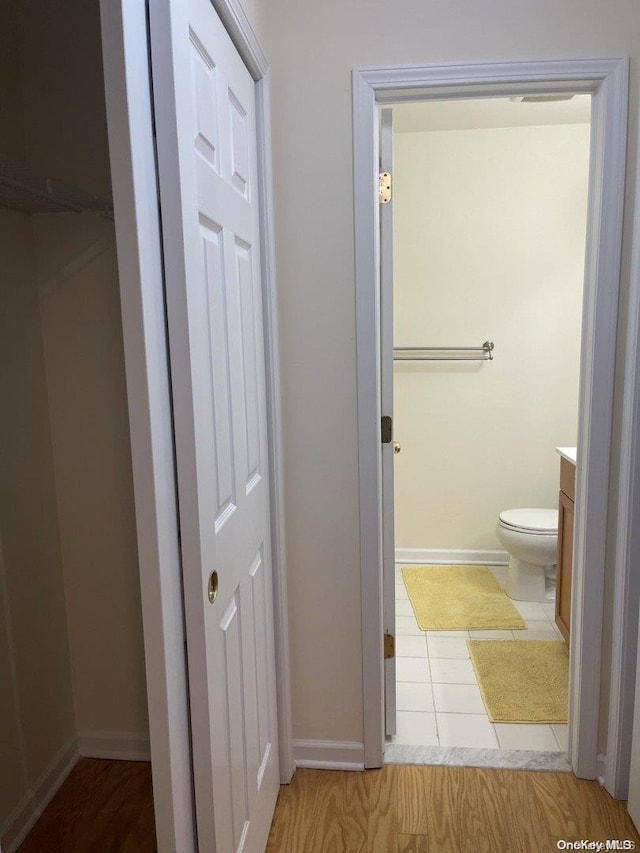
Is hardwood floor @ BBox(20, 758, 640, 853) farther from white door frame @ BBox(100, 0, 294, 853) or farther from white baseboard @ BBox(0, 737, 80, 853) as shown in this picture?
white door frame @ BBox(100, 0, 294, 853)

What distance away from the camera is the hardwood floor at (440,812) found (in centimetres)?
177

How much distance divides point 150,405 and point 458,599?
8.67 ft

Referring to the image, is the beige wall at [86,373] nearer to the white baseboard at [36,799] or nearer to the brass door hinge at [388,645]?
the white baseboard at [36,799]

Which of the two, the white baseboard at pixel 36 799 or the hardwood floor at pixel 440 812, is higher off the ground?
the white baseboard at pixel 36 799

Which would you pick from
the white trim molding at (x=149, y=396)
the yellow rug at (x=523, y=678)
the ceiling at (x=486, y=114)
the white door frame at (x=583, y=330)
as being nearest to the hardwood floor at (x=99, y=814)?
the white door frame at (x=583, y=330)

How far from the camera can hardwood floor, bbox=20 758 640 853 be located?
1778 millimetres

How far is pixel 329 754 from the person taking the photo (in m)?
2.08

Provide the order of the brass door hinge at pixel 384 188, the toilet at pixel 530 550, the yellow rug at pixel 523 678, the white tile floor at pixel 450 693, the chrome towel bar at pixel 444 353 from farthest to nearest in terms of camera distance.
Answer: the chrome towel bar at pixel 444 353 < the toilet at pixel 530 550 < the yellow rug at pixel 523 678 < the white tile floor at pixel 450 693 < the brass door hinge at pixel 384 188

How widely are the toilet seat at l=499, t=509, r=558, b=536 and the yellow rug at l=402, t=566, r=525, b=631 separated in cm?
40

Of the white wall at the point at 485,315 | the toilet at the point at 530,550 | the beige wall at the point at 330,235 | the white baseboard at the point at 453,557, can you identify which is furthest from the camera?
the white baseboard at the point at 453,557

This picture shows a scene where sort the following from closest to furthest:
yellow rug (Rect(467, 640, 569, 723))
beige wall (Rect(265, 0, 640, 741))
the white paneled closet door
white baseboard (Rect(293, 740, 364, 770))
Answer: the white paneled closet door → beige wall (Rect(265, 0, 640, 741)) → white baseboard (Rect(293, 740, 364, 770)) → yellow rug (Rect(467, 640, 569, 723))

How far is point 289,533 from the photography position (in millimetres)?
1998

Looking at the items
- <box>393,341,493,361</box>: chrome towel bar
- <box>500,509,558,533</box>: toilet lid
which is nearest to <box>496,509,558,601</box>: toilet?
<box>500,509,558,533</box>: toilet lid

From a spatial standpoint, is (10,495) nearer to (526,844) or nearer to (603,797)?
(526,844)
